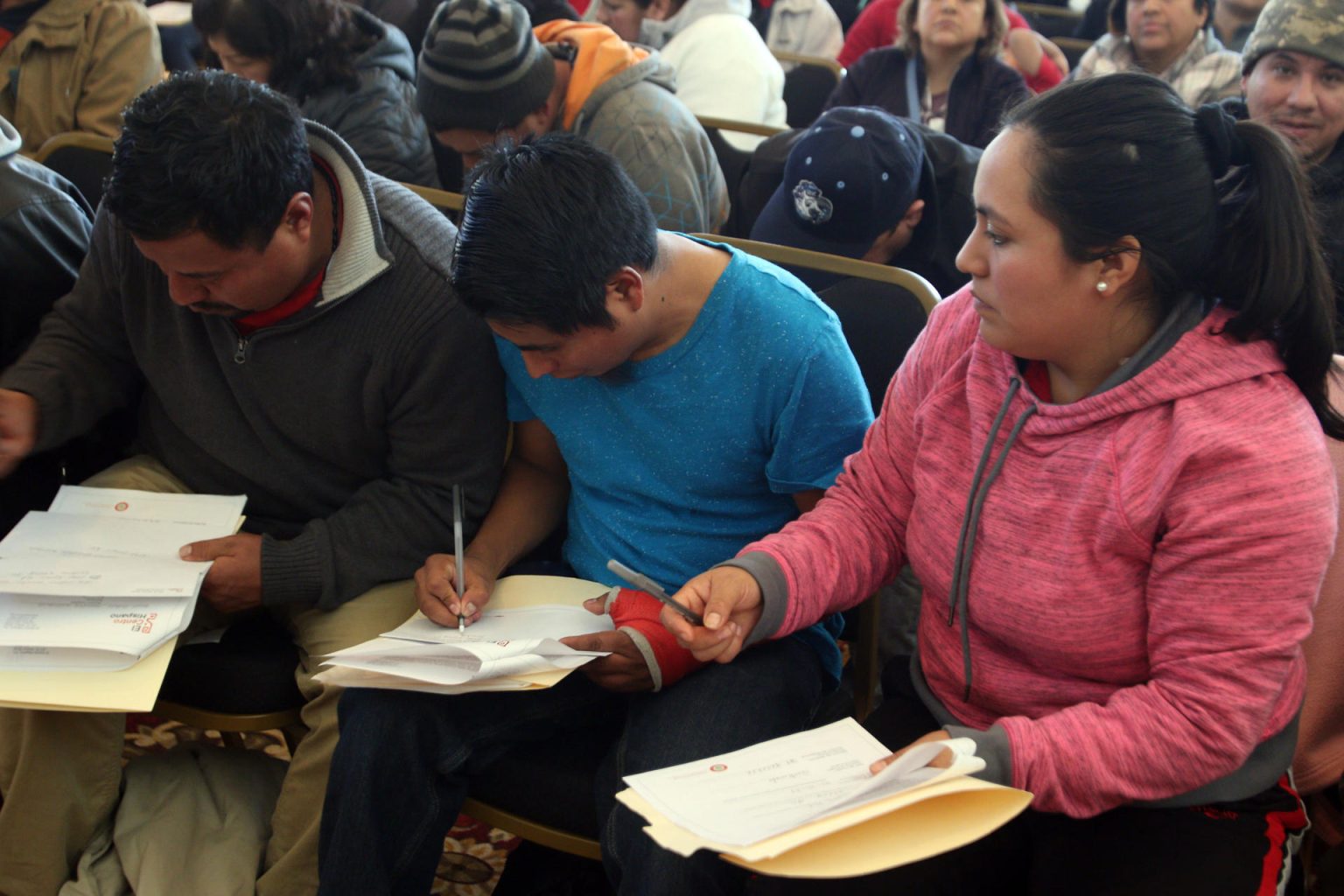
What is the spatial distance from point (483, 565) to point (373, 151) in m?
1.51

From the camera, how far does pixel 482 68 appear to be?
2.39m

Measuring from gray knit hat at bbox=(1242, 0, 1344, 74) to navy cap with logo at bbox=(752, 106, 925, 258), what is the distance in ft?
2.21

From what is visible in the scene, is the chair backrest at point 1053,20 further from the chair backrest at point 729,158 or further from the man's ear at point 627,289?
the man's ear at point 627,289

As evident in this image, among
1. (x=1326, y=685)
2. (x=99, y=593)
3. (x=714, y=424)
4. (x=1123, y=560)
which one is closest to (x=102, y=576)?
(x=99, y=593)

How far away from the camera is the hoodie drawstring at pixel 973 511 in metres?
1.25

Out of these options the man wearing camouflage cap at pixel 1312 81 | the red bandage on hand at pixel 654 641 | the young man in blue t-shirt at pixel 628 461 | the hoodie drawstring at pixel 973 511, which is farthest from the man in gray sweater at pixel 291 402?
the man wearing camouflage cap at pixel 1312 81

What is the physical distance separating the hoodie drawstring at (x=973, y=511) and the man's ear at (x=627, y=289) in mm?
435

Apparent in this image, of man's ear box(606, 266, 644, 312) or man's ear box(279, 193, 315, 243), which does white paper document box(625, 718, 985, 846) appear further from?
man's ear box(279, 193, 315, 243)

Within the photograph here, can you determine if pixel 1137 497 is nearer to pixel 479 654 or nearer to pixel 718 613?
pixel 718 613

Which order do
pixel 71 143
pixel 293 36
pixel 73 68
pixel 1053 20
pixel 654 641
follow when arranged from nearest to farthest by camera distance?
1. pixel 654 641
2. pixel 71 143
3. pixel 293 36
4. pixel 73 68
5. pixel 1053 20

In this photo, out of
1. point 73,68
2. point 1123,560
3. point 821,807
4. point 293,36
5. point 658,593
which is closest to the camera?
point 821,807

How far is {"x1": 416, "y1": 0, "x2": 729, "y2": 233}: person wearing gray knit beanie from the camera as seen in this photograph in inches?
94.0

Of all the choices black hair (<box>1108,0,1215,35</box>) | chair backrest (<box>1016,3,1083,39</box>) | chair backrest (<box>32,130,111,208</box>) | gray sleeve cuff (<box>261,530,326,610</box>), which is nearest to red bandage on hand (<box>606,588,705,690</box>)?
gray sleeve cuff (<box>261,530,326,610</box>)

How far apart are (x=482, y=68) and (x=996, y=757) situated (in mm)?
1790
